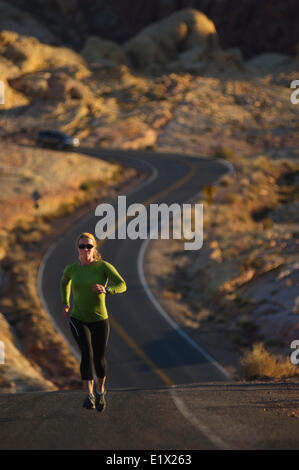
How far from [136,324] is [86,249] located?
14635 millimetres

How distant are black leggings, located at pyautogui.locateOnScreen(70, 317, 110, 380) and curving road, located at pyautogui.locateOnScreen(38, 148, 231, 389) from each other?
390 inches

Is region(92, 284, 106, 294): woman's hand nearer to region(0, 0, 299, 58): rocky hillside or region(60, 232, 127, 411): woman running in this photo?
region(60, 232, 127, 411): woman running

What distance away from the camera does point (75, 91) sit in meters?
73.1

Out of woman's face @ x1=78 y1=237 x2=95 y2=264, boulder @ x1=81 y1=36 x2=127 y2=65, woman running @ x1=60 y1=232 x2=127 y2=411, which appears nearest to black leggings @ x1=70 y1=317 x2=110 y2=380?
woman running @ x1=60 y1=232 x2=127 y2=411

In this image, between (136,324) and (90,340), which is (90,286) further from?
(136,324)

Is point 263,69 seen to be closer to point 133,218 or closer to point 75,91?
point 75,91

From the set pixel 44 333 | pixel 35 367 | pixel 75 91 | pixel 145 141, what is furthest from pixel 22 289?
pixel 75 91

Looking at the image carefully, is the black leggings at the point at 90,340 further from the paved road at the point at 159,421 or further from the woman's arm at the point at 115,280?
the paved road at the point at 159,421

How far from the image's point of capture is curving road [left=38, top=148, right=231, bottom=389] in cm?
1716

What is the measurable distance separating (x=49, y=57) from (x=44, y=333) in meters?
74.4

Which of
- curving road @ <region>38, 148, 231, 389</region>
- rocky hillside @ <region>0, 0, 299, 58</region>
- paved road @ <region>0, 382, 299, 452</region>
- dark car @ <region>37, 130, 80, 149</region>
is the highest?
rocky hillside @ <region>0, 0, 299, 58</region>

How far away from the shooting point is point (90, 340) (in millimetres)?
6809

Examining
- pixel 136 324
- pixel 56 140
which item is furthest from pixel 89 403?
pixel 56 140
